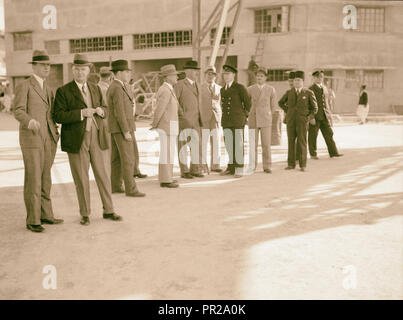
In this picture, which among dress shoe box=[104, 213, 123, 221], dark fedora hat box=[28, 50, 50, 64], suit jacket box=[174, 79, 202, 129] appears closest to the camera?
dark fedora hat box=[28, 50, 50, 64]

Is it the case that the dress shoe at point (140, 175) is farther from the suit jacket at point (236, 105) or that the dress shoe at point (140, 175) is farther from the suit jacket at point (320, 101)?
the suit jacket at point (320, 101)

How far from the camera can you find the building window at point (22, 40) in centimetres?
3865

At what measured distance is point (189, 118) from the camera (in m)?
9.43

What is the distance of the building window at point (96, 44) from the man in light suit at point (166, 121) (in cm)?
2753

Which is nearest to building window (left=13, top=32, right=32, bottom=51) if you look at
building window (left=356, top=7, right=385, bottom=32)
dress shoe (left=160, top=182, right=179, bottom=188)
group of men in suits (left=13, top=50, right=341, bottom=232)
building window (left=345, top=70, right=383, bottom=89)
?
building window (left=345, top=70, right=383, bottom=89)

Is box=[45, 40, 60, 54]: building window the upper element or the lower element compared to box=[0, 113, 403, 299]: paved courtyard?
upper

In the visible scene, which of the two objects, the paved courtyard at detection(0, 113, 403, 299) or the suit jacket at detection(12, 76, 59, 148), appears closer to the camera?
the paved courtyard at detection(0, 113, 403, 299)

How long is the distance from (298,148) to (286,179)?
4.14ft

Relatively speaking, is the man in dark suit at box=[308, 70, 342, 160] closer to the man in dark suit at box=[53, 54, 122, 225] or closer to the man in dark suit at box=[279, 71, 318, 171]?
the man in dark suit at box=[279, 71, 318, 171]

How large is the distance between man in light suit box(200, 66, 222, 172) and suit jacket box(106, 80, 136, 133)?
253 cm

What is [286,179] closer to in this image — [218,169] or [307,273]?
[218,169]

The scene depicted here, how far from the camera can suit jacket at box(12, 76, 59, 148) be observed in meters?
5.71

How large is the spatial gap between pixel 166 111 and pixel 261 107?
95.1 inches
